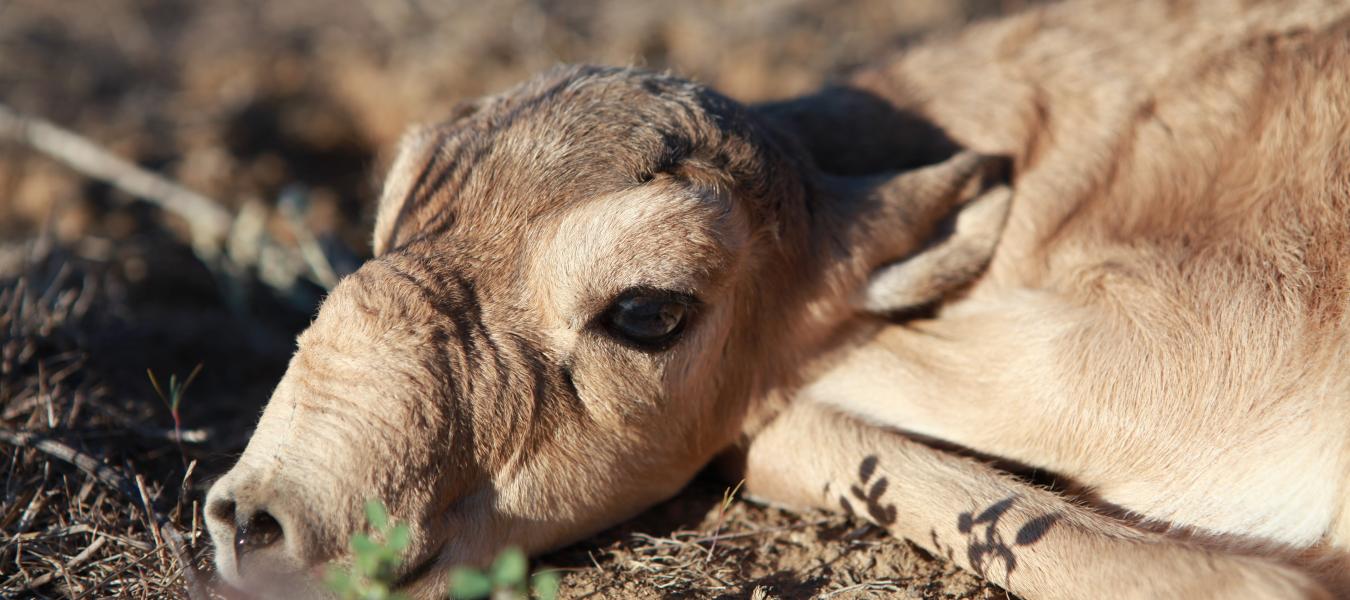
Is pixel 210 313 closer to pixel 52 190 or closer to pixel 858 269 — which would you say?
pixel 52 190

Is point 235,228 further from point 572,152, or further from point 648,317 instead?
point 648,317

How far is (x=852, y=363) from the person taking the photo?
3188mm

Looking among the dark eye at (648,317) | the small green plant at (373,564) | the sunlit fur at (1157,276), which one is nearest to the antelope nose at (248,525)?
the small green plant at (373,564)

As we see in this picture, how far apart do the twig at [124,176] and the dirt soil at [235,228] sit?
112mm

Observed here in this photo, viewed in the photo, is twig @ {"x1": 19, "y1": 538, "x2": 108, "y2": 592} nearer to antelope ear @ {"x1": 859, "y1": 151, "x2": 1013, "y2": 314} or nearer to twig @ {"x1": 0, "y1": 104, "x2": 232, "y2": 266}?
antelope ear @ {"x1": 859, "y1": 151, "x2": 1013, "y2": 314}

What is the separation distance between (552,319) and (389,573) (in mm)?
725

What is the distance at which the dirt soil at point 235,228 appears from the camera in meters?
2.81

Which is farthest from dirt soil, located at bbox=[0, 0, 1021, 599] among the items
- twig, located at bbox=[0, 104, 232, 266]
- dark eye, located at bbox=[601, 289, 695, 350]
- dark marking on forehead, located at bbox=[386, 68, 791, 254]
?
dark marking on forehead, located at bbox=[386, 68, 791, 254]

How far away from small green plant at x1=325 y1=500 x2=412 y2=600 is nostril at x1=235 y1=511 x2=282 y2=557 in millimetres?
158

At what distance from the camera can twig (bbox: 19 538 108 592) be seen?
2670 mm

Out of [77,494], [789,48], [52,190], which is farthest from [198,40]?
[77,494]

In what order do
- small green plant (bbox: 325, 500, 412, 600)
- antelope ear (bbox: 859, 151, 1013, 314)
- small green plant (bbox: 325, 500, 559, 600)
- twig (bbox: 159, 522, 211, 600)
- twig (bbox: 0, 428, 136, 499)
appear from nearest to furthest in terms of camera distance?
small green plant (bbox: 325, 500, 559, 600), small green plant (bbox: 325, 500, 412, 600), twig (bbox: 159, 522, 211, 600), twig (bbox: 0, 428, 136, 499), antelope ear (bbox: 859, 151, 1013, 314)

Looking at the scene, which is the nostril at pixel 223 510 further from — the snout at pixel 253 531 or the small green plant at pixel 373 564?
the small green plant at pixel 373 564

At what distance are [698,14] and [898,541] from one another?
173 inches
